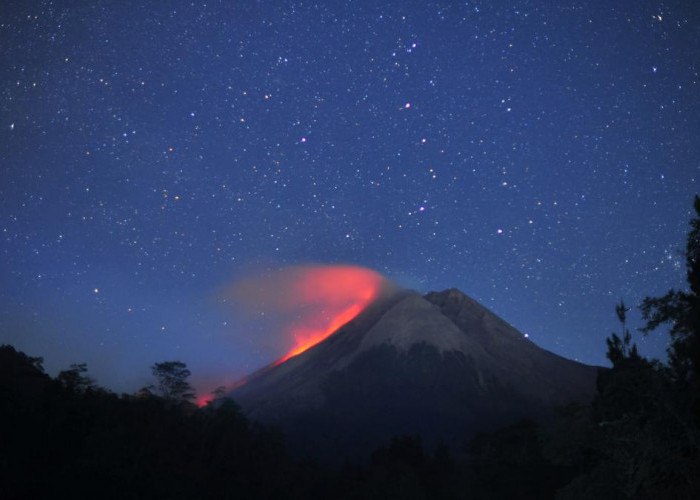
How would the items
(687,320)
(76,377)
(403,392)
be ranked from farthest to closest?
(403,392)
(76,377)
(687,320)

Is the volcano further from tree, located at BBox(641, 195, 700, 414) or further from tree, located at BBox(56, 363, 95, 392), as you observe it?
tree, located at BBox(641, 195, 700, 414)

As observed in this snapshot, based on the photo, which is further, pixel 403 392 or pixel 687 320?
pixel 403 392

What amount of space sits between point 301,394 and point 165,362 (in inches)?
2699

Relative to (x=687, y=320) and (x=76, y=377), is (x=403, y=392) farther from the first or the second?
(x=687, y=320)

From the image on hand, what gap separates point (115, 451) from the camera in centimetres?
3148

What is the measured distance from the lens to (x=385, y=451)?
70.6 metres

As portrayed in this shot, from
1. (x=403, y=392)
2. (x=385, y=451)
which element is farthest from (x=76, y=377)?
(x=403, y=392)

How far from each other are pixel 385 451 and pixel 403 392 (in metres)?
95.4

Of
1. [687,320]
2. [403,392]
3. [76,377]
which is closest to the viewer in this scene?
[687,320]

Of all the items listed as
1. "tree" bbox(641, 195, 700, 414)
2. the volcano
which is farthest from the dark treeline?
the volcano

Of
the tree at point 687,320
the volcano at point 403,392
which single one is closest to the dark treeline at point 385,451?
the tree at point 687,320

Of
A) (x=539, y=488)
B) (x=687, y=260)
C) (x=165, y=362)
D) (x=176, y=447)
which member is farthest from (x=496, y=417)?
(x=687, y=260)

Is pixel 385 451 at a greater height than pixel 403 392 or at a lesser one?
lesser

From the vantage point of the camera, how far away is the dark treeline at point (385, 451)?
15102mm
